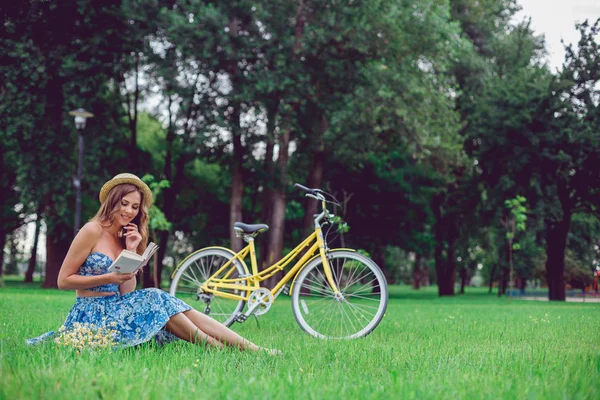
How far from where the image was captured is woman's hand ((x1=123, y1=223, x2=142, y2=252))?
4.89 metres

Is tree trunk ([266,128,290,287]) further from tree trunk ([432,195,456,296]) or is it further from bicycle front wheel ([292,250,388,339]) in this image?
bicycle front wheel ([292,250,388,339])

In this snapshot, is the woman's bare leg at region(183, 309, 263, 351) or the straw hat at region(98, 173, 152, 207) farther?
Answer: the straw hat at region(98, 173, 152, 207)

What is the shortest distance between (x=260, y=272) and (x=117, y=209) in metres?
2.56

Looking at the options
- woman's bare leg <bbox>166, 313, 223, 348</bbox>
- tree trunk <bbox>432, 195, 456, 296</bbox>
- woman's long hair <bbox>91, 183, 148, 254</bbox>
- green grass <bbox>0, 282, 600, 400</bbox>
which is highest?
tree trunk <bbox>432, 195, 456, 296</bbox>

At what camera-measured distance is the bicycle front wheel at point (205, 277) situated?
25.6 feet

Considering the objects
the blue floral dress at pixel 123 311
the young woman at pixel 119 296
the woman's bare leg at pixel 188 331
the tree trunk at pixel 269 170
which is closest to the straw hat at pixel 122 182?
the young woman at pixel 119 296

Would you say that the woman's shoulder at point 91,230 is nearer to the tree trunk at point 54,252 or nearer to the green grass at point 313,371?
the green grass at point 313,371

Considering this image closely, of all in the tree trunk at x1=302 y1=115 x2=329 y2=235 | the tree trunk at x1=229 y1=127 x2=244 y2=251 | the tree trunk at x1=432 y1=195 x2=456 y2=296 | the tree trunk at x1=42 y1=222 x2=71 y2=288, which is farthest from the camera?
the tree trunk at x1=432 y1=195 x2=456 y2=296

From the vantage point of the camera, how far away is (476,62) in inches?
1061

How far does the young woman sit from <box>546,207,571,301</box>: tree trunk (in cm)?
2222

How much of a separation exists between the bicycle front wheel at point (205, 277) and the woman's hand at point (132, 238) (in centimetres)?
275

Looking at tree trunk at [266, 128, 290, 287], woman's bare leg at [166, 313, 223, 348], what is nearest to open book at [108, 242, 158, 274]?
woman's bare leg at [166, 313, 223, 348]

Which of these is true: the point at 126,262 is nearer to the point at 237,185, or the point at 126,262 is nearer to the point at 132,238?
the point at 132,238

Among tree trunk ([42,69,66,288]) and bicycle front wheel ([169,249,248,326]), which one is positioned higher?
tree trunk ([42,69,66,288])
